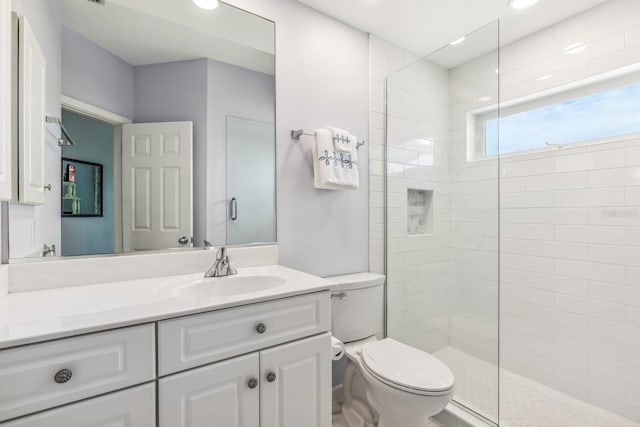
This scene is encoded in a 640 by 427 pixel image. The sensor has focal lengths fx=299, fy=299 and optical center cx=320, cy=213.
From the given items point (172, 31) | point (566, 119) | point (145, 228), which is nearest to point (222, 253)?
point (145, 228)

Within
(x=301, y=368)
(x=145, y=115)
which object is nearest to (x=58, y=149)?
(x=145, y=115)

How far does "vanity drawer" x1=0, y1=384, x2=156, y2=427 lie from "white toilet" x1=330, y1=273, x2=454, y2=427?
717 mm

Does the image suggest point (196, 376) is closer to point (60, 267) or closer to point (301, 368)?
point (301, 368)

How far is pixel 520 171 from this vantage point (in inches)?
83.4

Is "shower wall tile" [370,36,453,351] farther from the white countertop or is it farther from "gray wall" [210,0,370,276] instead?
the white countertop

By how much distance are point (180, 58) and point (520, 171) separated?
2.24 meters

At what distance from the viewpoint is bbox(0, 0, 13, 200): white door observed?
81cm

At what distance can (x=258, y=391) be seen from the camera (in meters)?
1.04

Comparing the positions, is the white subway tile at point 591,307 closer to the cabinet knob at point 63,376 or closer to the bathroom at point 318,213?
the bathroom at point 318,213

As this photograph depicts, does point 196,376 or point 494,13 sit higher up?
point 494,13

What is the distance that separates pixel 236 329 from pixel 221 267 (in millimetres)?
427

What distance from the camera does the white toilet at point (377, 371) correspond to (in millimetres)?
1267

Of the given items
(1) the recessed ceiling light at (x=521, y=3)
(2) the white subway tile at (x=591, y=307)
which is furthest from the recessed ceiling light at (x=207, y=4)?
(2) the white subway tile at (x=591, y=307)

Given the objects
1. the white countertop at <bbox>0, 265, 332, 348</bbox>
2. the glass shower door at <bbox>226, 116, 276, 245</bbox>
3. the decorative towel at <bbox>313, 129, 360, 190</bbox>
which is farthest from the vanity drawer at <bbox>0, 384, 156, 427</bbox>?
the decorative towel at <bbox>313, 129, 360, 190</bbox>
